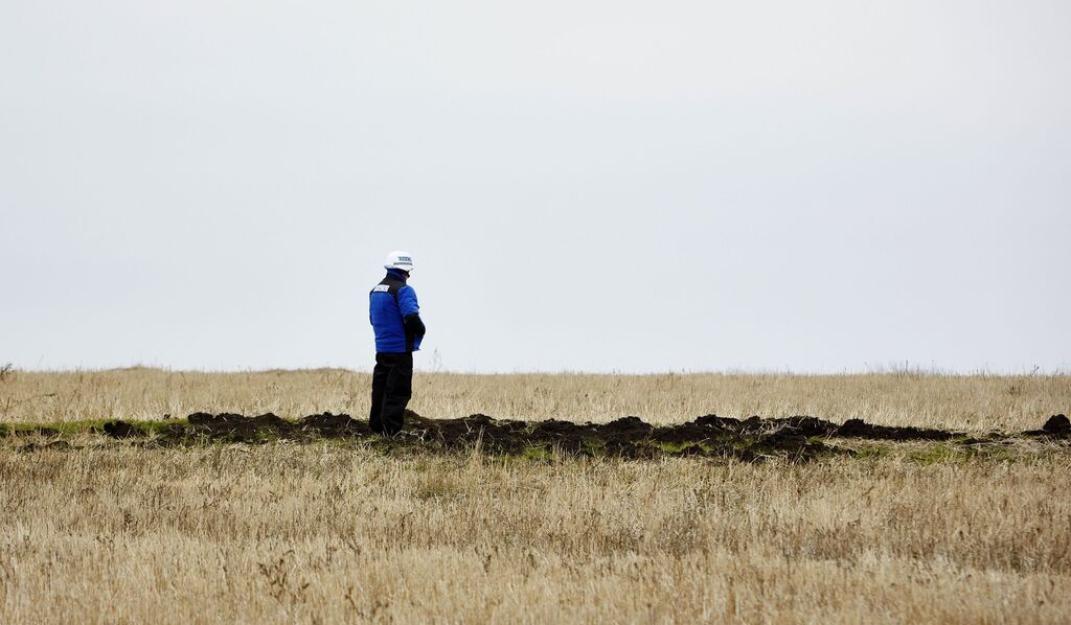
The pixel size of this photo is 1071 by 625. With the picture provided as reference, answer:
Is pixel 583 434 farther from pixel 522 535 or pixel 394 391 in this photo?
pixel 522 535

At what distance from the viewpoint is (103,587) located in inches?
280

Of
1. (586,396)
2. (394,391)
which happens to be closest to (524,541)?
(394,391)

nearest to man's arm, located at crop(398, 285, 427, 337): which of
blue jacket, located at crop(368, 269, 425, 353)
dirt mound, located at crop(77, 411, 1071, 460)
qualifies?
blue jacket, located at crop(368, 269, 425, 353)

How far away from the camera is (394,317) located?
15.1 metres

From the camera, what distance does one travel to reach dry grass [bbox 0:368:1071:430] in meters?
18.7

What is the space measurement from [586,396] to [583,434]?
6.60m

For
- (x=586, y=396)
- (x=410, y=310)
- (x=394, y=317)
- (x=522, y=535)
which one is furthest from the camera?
(x=586, y=396)

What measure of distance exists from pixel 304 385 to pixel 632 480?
49.9ft

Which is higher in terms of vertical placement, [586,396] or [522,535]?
[586,396]

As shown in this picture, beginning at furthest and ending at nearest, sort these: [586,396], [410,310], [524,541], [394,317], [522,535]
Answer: [586,396] < [394,317] < [410,310] < [522,535] < [524,541]

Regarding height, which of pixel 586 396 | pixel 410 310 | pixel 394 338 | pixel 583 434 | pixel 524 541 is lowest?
pixel 524 541

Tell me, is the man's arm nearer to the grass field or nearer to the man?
the man

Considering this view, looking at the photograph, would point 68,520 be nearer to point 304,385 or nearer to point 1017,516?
point 1017,516

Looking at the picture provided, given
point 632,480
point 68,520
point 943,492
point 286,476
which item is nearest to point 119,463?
point 286,476
